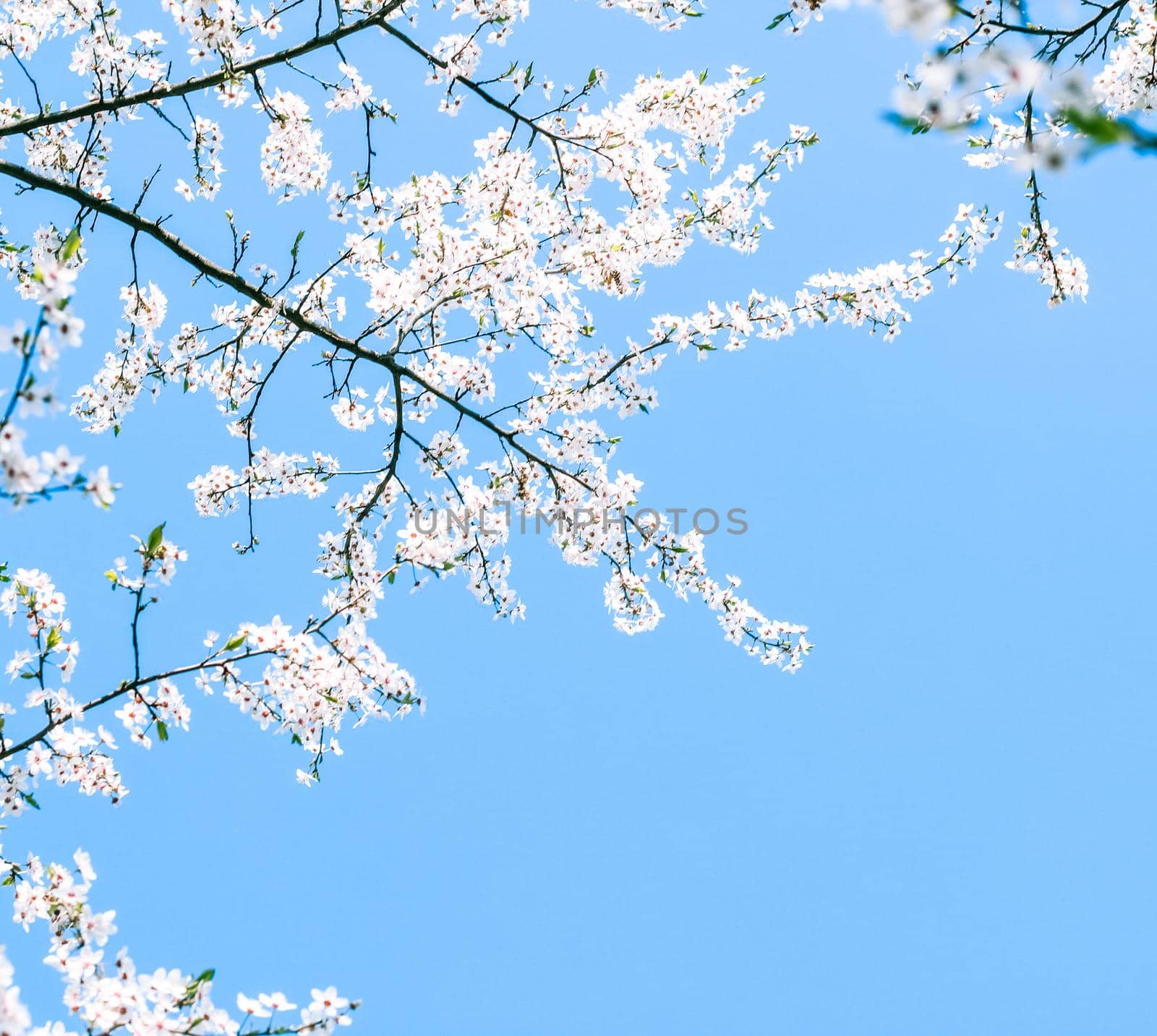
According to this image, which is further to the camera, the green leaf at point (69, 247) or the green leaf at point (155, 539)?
the green leaf at point (155, 539)

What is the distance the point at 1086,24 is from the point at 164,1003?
646 cm

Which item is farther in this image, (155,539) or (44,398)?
(155,539)

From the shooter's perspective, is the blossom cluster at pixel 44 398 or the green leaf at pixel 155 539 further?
the green leaf at pixel 155 539

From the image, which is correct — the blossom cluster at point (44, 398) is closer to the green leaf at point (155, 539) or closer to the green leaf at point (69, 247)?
the green leaf at point (69, 247)

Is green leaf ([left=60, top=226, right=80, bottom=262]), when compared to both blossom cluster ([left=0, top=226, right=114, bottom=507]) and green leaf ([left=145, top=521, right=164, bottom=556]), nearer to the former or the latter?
blossom cluster ([left=0, top=226, right=114, bottom=507])

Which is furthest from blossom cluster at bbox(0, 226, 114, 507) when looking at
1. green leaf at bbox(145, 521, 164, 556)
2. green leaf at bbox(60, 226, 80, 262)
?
green leaf at bbox(145, 521, 164, 556)

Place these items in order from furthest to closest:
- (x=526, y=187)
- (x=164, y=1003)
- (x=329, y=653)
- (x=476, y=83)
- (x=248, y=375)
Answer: (x=248, y=375), (x=526, y=187), (x=476, y=83), (x=329, y=653), (x=164, y=1003)

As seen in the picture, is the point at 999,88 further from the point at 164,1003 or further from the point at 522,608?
the point at 164,1003

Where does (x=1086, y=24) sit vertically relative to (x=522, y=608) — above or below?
above

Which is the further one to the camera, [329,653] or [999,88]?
[999,88]

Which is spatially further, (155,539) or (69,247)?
(155,539)

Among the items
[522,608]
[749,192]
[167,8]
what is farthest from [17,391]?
[749,192]

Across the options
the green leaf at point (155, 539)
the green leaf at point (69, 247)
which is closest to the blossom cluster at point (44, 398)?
the green leaf at point (69, 247)

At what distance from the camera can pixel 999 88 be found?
6105 millimetres
